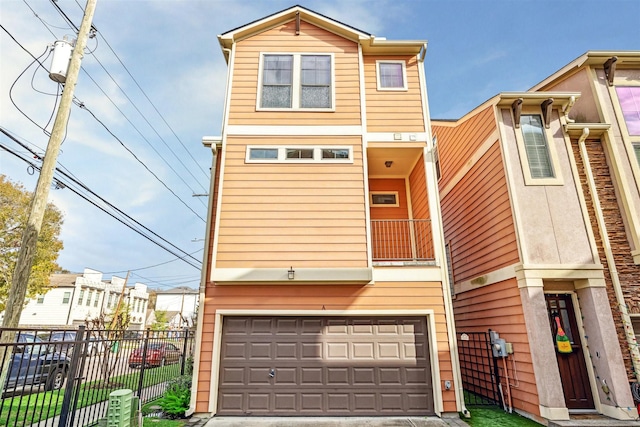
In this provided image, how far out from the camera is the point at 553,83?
29.9ft

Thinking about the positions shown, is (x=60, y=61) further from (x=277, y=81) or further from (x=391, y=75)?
(x=391, y=75)

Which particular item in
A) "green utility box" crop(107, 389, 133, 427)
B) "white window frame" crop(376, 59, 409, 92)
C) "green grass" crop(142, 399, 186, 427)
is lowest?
"green grass" crop(142, 399, 186, 427)

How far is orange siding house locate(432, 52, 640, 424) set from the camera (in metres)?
6.01

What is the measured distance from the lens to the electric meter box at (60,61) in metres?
5.22

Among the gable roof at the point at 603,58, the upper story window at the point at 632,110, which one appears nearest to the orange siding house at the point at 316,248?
the gable roof at the point at 603,58

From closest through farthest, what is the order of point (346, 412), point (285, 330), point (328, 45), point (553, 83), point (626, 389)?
1. point (626, 389)
2. point (346, 412)
3. point (285, 330)
4. point (328, 45)
5. point (553, 83)

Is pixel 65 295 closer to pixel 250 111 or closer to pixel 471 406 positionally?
pixel 250 111

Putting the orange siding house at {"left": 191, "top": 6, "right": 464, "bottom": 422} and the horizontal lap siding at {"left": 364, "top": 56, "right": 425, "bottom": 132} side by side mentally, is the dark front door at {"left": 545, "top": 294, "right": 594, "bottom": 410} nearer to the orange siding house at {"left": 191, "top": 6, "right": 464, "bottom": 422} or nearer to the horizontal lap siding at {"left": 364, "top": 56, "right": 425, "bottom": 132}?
the orange siding house at {"left": 191, "top": 6, "right": 464, "bottom": 422}

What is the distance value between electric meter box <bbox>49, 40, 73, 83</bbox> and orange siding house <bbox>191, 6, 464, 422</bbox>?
3.06 meters

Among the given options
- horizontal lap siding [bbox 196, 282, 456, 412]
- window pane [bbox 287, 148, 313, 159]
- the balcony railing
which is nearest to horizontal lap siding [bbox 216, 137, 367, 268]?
window pane [bbox 287, 148, 313, 159]

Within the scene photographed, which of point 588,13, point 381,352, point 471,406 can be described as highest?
point 588,13

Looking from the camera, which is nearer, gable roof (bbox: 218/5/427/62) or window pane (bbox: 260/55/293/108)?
window pane (bbox: 260/55/293/108)

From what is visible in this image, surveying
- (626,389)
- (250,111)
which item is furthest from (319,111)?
(626,389)

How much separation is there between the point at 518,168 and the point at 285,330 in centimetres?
623
